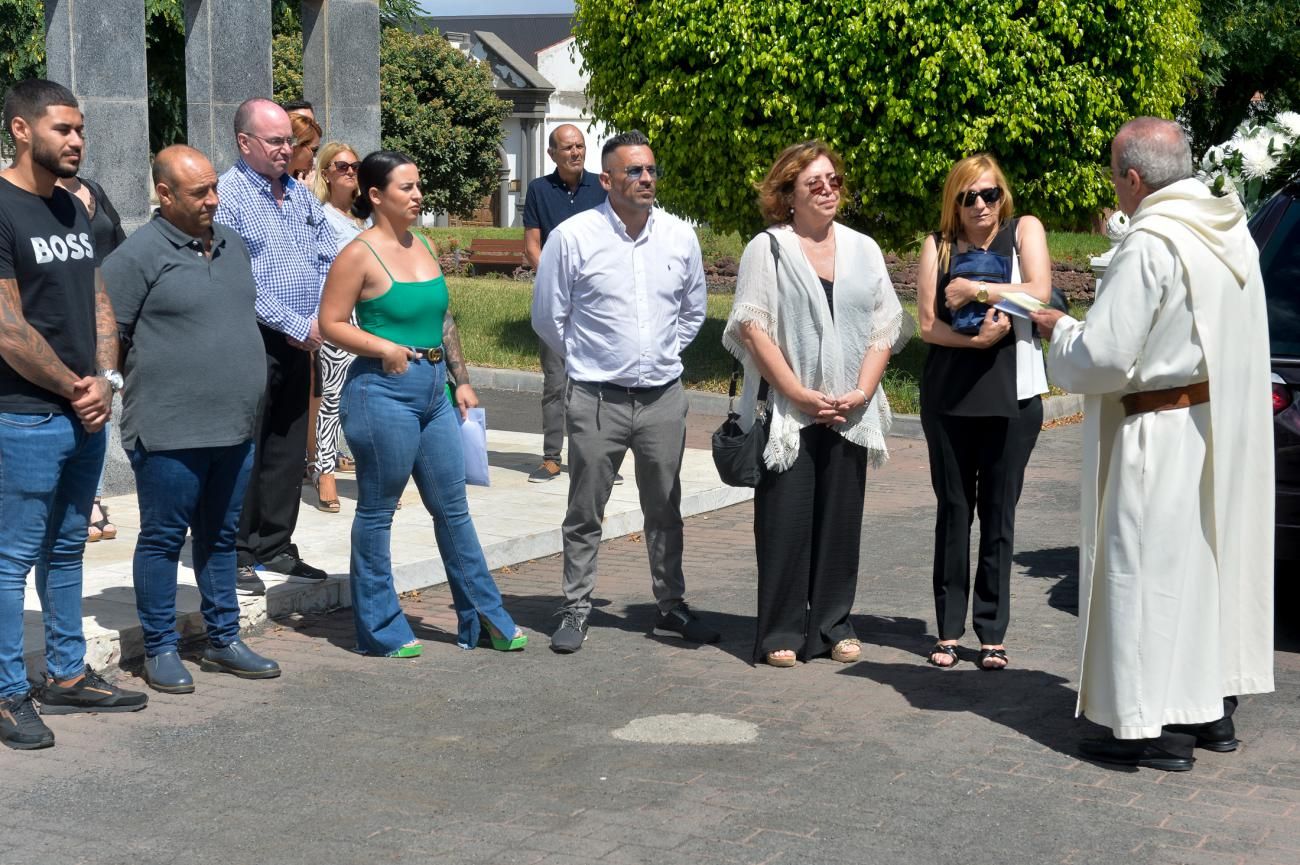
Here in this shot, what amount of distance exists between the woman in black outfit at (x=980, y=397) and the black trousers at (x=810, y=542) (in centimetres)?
36

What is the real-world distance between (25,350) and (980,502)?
358cm

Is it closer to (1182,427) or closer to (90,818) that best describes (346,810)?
(90,818)

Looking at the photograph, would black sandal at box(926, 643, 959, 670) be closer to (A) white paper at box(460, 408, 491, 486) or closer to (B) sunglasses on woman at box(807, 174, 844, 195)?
(B) sunglasses on woman at box(807, 174, 844, 195)

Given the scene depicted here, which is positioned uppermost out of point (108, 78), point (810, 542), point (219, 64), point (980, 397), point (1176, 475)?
point (219, 64)

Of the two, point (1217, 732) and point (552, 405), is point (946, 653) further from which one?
point (552, 405)

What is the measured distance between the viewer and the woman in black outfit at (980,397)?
6176mm

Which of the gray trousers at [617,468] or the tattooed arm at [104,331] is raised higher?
the tattooed arm at [104,331]

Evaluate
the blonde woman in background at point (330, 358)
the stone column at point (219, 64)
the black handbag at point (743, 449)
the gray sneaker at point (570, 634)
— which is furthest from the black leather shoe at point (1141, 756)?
the stone column at point (219, 64)

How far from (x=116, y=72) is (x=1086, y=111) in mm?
9926

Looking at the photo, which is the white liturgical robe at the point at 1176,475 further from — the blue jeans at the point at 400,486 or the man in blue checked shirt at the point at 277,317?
the man in blue checked shirt at the point at 277,317

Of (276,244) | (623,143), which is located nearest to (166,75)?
(276,244)

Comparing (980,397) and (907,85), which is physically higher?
(907,85)

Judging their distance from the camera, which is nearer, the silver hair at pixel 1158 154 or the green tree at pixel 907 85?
the silver hair at pixel 1158 154

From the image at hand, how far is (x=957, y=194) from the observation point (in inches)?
245
